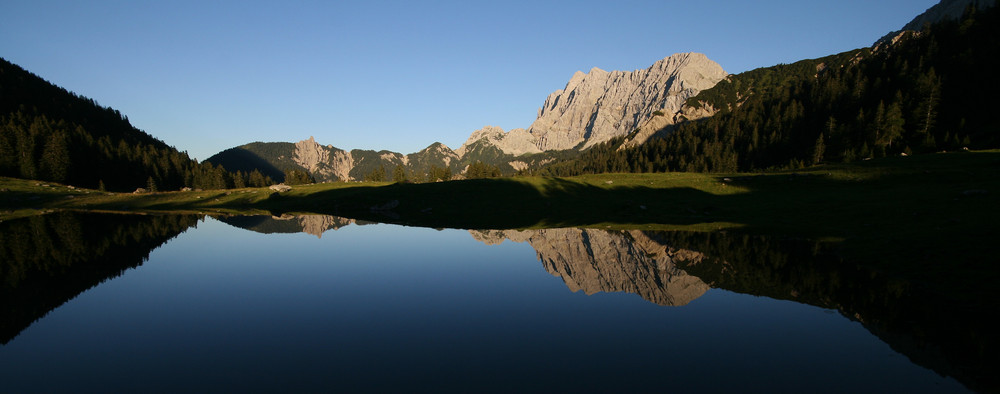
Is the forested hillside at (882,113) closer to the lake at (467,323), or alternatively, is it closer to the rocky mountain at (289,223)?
the lake at (467,323)

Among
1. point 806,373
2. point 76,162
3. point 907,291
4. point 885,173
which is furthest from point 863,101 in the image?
point 76,162

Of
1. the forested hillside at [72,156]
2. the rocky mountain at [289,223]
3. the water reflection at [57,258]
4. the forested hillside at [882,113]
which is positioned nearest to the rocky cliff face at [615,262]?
the rocky mountain at [289,223]

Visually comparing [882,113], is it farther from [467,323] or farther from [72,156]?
[72,156]

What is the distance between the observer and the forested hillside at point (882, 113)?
9512 cm

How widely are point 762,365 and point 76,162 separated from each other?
188 meters

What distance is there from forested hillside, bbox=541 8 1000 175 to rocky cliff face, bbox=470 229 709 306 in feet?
300

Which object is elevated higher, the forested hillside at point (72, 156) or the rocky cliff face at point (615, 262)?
the forested hillside at point (72, 156)

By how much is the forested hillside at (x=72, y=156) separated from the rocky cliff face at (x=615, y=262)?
142 meters

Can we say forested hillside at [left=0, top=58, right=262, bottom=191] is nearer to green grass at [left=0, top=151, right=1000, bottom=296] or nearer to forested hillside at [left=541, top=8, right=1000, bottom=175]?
green grass at [left=0, top=151, right=1000, bottom=296]

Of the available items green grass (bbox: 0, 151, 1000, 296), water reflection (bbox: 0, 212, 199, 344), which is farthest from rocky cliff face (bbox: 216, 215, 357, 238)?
water reflection (bbox: 0, 212, 199, 344)

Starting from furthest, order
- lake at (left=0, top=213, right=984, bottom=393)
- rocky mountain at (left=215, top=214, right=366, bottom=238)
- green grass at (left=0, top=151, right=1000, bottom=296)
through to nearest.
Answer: rocky mountain at (left=215, top=214, right=366, bottom=238) < green grass at (left=0, top=151, right=1000, bottom=296) < lake at (left=0, top=213, right=984, bottom=393)

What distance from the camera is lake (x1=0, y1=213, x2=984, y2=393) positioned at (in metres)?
12.1

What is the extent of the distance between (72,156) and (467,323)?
178 meters

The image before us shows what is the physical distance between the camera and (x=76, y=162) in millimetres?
126938
